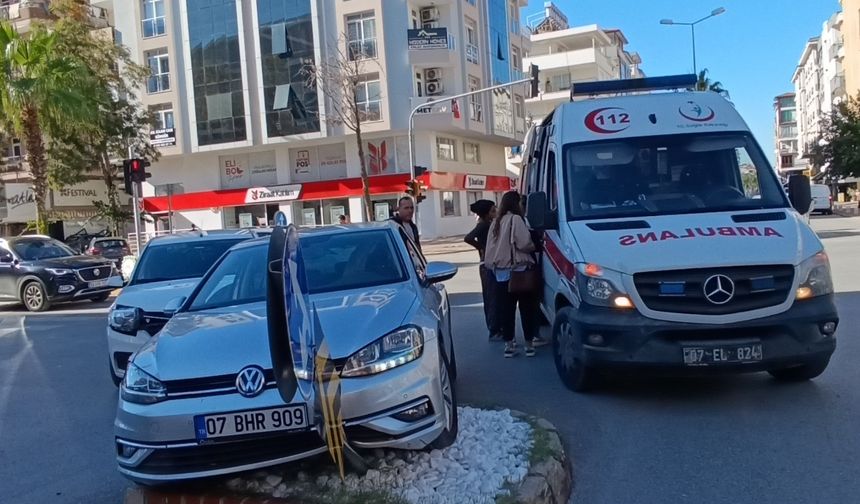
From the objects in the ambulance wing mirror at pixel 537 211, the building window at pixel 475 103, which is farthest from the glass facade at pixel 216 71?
the ambulance wing mirror at pixel 537 211

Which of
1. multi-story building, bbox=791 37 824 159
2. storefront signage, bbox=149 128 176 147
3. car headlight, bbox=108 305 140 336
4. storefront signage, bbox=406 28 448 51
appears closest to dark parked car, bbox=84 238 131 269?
storefront signage, bbox=149 128 176 147

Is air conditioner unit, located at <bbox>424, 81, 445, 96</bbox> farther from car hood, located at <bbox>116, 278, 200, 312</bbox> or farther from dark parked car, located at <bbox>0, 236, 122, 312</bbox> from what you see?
car hood, located at <bbox>116, 278, 200, 312</bbox>

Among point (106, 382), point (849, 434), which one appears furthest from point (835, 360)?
point (106, 382)

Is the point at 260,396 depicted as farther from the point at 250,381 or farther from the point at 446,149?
the point at 446,149

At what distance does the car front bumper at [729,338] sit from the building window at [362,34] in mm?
33920

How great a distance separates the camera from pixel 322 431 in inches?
150

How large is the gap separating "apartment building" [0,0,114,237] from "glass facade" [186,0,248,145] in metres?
5.67

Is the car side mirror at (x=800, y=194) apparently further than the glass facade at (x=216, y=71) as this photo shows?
No

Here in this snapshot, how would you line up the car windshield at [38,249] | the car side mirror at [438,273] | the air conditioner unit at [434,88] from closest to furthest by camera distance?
the car side mirror at [438,273], the car windshield at [38,249], the air conditioner unit at [434,88]

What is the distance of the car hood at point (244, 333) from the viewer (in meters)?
4.09

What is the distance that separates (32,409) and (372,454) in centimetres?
456

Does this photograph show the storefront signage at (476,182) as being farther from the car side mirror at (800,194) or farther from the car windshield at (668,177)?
the car side mirror at (800,194)

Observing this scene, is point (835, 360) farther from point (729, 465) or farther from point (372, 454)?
point (372, 454)

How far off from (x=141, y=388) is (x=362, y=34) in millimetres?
35955
